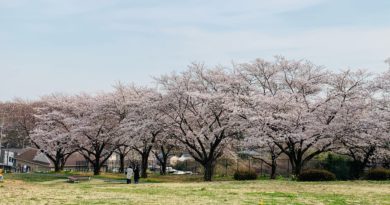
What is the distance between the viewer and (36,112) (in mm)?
61344

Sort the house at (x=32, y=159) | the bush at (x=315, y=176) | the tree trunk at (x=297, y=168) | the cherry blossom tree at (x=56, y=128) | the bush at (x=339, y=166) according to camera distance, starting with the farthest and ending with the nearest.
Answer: the house at (x=32, y=159) → the cherry blossom tree at (x=56, y=128) → the bush at (x=339, y=166) → the tree trunk at (x=297, y=168) → the bush at (x=315, y=176)

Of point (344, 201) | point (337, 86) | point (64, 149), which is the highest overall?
point (337, 86)

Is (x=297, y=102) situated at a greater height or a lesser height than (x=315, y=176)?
greater

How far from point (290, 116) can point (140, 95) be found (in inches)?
637

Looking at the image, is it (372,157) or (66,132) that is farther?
(66,132)

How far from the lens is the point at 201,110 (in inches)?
1521

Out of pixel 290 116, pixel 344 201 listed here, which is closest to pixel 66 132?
pixel 290 116

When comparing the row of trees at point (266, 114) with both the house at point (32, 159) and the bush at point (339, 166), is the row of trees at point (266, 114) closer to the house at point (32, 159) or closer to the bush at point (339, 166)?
the bush at point (339, 166)

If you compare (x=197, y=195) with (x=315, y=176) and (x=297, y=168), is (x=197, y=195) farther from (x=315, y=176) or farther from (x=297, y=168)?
(x=297, y=168)

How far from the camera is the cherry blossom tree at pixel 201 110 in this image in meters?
37.8

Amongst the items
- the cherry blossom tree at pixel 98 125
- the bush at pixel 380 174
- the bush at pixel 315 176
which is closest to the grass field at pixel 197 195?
the bush at pixel 315 176

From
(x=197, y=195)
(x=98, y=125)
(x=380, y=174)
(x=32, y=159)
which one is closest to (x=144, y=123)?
(x=98, y=125)

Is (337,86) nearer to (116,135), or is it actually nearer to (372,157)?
(372,157)

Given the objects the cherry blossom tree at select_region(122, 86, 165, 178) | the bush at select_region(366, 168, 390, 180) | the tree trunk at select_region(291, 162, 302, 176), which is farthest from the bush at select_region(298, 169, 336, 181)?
the cherry blossom tree at select_region(122, 86, 165, 178)
